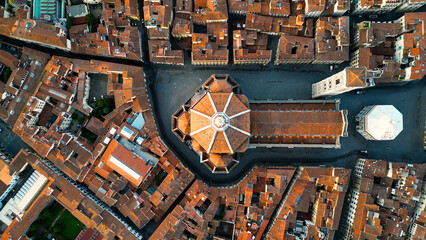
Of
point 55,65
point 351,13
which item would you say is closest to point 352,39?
point 351,13

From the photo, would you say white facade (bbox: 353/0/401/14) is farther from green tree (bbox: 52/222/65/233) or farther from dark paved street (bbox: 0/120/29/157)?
dark paved street (bbox: 0/120/29/157)

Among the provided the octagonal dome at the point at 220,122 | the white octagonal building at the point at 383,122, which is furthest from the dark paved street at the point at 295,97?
the octagonal dome at the point at 220,122

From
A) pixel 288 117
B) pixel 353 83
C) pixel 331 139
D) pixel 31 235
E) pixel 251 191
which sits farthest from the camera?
pixel 31 235

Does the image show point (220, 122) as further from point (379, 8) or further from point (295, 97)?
point (379, 8)

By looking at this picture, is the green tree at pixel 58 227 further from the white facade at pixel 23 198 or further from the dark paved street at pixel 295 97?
the dark paved street at pixel 295 97

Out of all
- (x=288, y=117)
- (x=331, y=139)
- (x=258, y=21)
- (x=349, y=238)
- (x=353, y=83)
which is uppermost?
(x=258, y=21)

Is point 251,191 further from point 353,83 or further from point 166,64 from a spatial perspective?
point 166,64
